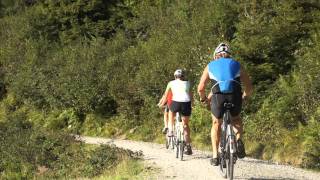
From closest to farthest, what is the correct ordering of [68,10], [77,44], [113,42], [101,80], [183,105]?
[183,105]
[101,80]
[113,42]
[77,44]
[68,10]

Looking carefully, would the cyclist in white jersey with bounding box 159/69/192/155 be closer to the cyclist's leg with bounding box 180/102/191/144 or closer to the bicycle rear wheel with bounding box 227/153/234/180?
the cyclist's leg with bounding box 180/102/191/144

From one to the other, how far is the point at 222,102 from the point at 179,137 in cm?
397

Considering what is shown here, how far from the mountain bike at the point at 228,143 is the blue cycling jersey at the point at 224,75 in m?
0.26

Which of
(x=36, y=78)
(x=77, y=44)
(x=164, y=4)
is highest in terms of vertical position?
(x=164, y=4)

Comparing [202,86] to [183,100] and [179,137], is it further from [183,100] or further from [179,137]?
[179,137]

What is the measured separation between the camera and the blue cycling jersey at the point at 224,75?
8.16m

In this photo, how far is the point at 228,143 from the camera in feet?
26.9

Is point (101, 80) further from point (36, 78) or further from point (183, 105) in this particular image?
point (183, 105)

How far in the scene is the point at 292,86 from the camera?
14.1 meters

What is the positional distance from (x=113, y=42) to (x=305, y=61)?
13134 millimetres

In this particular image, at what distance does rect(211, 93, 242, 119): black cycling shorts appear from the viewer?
8188mm

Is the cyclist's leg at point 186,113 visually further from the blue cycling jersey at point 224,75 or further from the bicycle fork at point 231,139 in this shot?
→ the bicycle fork at point 231,139

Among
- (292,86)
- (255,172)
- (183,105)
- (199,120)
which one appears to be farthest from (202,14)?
(255,172)

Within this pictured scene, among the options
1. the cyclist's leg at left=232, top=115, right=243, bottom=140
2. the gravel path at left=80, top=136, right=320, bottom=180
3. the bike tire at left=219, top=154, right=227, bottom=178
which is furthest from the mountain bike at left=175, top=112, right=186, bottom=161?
the cyclist's leg at left=232, top=115, right=243, bottom=140
